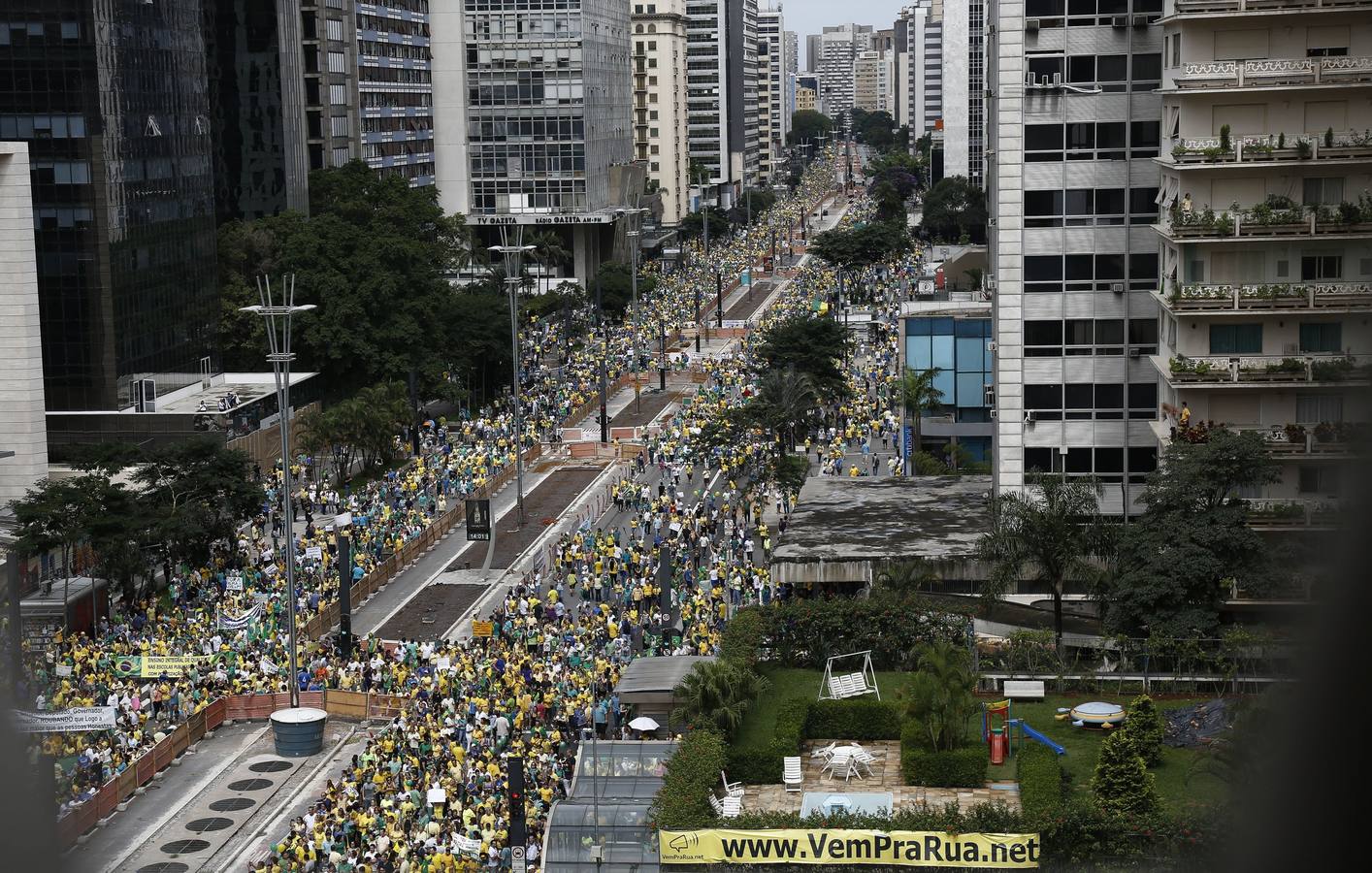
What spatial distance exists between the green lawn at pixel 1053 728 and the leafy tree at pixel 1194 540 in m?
1.75

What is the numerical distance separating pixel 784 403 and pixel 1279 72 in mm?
34245

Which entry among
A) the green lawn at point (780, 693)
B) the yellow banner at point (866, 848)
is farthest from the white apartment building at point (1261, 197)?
the yellow banner at point (866, 848)

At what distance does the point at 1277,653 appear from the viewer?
198 centimetres

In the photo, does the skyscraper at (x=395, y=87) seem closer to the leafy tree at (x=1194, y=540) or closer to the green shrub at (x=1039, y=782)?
the leafy tree at (x=1194, y=540)

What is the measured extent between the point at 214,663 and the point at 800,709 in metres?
17.7

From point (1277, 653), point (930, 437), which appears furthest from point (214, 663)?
point (1277, 653)

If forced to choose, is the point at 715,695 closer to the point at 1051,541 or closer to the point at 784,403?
the point at 1051,541

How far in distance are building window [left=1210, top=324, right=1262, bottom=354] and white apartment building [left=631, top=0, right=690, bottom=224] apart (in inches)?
5501

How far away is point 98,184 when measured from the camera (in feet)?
215

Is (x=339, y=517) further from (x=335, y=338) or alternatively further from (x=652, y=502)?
(x=335, y=338)

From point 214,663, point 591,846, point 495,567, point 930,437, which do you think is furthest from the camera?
point 930,437

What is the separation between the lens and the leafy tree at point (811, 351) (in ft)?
265

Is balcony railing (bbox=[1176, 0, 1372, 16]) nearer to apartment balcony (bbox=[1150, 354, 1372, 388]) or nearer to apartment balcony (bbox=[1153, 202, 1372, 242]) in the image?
apartment balcony (bbox=[1153, 202, 1372, 242])

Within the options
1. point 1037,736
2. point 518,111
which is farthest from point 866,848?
point 518,111
